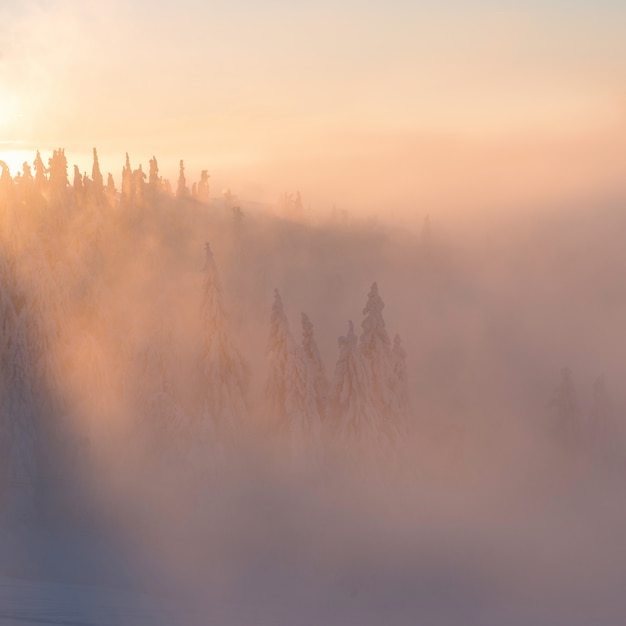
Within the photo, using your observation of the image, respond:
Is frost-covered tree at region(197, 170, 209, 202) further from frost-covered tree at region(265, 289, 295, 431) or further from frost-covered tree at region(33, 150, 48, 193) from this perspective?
frost-covered tree at region(265, 289, 295, 431)

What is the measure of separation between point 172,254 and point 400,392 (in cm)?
3190

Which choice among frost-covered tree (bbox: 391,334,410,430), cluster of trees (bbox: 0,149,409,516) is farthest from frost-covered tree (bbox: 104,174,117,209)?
frost-covered tree (bbox: 391,334,410,430)

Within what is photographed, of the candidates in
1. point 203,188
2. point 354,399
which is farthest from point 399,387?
point 203,188

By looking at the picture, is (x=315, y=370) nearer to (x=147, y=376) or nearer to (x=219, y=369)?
(x=219, y=369)

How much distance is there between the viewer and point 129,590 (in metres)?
31.0

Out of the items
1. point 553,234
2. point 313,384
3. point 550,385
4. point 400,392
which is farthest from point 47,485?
point 553,234

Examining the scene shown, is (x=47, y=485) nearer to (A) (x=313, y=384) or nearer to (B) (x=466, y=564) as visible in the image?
(A) (x=313, y=384)

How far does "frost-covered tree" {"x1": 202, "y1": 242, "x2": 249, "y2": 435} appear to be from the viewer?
146 feet

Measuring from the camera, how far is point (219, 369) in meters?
44.9

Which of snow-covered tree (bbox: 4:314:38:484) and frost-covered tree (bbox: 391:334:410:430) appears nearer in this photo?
snow-covered tree (bbox: 4:314:38:484)

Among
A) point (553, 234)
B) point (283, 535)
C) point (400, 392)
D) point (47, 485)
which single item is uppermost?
point (553, 234)

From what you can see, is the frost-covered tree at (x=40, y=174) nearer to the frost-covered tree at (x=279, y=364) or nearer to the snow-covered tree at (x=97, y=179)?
the snow-covered tree at (x=97, y=179)

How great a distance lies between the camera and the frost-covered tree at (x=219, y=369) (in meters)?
44.4

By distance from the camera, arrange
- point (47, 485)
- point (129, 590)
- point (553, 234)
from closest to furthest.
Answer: point (129, 590)
point (47, 485)
point (553, 234)
